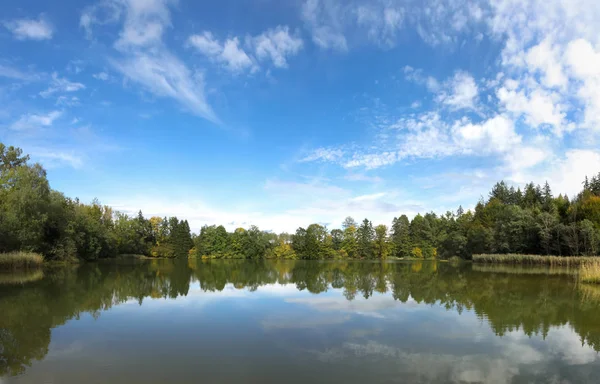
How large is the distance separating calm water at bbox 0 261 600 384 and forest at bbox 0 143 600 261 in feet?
69.5

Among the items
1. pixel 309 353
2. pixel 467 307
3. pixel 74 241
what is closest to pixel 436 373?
pixel 309 353

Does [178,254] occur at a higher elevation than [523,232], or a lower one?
lower

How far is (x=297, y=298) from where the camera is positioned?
14.8m

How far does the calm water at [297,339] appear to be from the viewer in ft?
19.3

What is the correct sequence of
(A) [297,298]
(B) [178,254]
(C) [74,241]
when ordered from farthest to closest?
(B) [178,254], (C) [74,241], (A) [297,298]

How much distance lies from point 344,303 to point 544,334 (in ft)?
20.5

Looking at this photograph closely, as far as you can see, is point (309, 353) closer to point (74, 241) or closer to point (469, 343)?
point (469, 343)

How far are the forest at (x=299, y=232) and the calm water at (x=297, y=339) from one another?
69.5 ft

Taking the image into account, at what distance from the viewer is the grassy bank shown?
84.6 feet

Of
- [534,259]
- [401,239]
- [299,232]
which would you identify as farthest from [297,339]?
[401,239]

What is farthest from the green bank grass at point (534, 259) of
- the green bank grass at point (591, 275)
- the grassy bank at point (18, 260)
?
the grassy bank at point (18, 260)

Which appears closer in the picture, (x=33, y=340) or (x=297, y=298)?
(x=33, y=340)

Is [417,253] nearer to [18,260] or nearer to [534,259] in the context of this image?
[534,259]

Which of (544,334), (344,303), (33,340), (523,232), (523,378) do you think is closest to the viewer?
(523,378)
